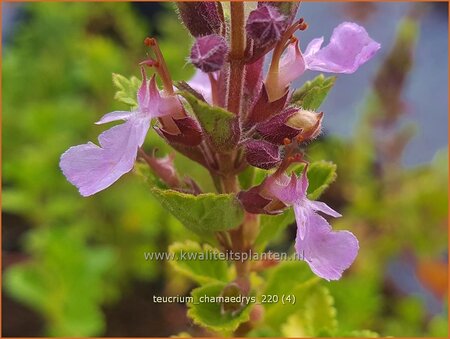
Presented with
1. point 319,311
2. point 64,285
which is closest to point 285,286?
point 319,311

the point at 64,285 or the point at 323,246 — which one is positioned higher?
the point at 323,246

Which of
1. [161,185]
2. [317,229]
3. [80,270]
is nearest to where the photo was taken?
[317,229]

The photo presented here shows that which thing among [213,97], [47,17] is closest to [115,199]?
[47,17]

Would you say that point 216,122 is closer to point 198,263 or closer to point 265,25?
point 265,25

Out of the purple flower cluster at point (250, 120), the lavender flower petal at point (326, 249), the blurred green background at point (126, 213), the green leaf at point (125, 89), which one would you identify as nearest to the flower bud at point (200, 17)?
the purple flower cluster at point (250, 120)

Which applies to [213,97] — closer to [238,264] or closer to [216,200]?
[216,200]

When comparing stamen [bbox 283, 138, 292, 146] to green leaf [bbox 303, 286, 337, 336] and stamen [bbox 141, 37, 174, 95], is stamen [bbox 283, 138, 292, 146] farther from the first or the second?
green leaf [bbox 303, 286, 337, 336]

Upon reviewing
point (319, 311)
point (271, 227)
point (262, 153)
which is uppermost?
point (262, 153)
